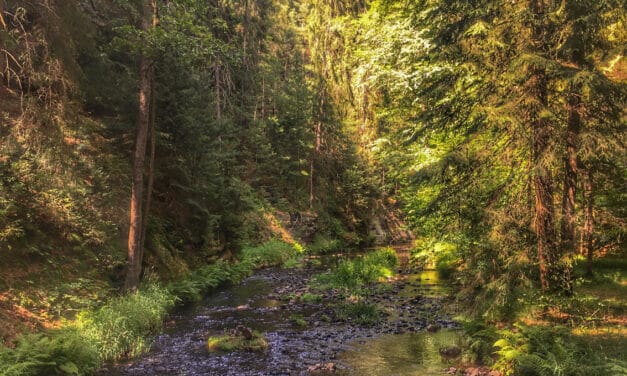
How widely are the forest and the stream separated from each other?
0.08m

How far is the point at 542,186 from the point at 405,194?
10.5 meters

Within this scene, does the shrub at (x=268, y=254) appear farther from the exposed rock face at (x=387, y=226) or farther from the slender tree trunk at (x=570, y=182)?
the slender tree trunk at (x=570, y=182)

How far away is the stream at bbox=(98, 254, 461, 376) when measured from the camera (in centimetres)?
926

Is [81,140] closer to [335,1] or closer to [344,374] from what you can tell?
[344,374]

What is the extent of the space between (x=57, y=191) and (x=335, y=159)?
27.4 metres

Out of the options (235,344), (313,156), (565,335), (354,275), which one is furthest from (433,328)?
(313,156)

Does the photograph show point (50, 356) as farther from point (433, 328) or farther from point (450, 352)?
point (433, 328)

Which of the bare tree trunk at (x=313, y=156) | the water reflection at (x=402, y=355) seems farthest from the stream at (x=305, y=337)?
the bare tree trunk at (x=313, y=156)

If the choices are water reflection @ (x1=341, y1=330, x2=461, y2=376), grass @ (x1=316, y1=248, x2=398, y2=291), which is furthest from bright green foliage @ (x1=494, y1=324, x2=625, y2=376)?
grass @ (x1=316, y1=248, x2=398, y2=291)

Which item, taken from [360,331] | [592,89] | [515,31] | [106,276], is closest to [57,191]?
[106,276]

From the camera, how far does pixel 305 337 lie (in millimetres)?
→ 11516

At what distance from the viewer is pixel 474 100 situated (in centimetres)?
1114

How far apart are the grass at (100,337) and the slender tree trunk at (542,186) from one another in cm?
707

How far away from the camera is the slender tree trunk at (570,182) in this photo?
9.37 meters
